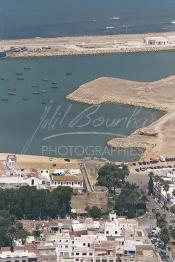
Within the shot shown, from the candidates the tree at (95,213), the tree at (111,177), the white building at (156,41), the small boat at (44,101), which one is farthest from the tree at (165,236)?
the white building at (156,41)

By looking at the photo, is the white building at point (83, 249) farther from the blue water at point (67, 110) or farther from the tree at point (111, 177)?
the blue water at point (67, 110)

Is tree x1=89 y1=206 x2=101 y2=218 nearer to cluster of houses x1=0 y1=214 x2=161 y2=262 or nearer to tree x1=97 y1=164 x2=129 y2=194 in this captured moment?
cluster of houses x1=0 y1=214 x2=161 y2=262

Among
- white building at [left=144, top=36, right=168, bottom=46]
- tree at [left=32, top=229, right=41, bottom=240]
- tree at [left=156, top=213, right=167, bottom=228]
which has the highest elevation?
tree at [left=32, top=229, right=41, bottom=240]

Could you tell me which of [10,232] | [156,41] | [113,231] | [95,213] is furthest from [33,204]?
[156,41]

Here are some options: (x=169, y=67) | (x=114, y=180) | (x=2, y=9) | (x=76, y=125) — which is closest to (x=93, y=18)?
(x=2, y=9)

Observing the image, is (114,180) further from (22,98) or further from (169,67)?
(169,67)

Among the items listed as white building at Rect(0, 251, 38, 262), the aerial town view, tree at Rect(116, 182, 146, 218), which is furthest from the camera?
tree at Rect(116, 182, 146, 218)

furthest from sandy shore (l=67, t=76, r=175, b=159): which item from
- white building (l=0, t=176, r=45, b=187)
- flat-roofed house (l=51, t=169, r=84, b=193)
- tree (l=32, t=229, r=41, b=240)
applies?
tree (l=32, t=229, r=41, b=240)
